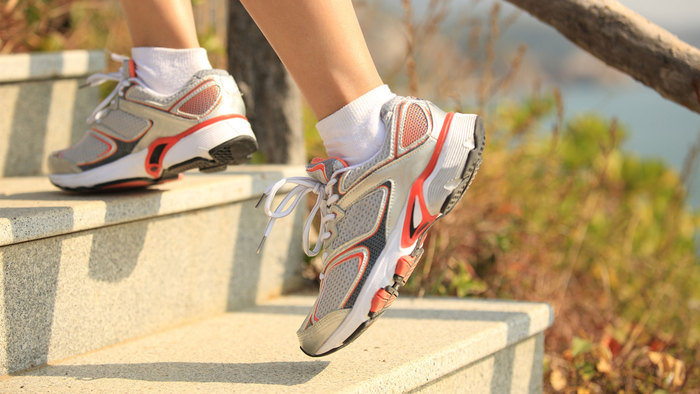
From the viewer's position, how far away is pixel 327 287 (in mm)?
1101

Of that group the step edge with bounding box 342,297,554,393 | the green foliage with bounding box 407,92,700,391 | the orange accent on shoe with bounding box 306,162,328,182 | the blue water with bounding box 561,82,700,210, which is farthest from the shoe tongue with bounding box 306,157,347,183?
the blue water with bounding box 561,82,700,210

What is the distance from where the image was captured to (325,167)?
1130mm

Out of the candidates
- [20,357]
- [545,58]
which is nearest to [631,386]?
[20,357]

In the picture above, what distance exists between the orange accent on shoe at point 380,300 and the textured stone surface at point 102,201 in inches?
21.9

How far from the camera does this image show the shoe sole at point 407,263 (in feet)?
3.48

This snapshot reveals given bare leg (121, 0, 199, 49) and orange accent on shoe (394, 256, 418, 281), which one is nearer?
orange accent on shoe (394, 256, 418, 281)

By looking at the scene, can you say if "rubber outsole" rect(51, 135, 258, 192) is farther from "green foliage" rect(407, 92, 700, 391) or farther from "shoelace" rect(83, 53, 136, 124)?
"green foliage" rect(407, 92, 700, 391)

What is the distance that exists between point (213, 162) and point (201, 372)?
38 centimetres

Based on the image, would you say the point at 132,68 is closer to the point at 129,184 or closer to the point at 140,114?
the point at 140,114

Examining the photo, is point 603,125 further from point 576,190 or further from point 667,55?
point 667,55

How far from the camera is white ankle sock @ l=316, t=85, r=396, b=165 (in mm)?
1096

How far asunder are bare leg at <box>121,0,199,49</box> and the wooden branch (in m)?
0.78

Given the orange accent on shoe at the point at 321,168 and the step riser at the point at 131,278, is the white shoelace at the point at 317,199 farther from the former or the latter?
the step riser at the point at 131,278

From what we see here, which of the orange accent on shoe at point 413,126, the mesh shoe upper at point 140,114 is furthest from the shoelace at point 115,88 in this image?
the orange accent on shoe at point 413,126
